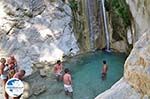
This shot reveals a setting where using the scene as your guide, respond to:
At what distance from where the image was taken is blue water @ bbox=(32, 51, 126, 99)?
1121 cm

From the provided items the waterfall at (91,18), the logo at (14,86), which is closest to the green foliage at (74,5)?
the waterfall at (91,18)

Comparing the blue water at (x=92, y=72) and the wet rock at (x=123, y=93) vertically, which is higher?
the wet rock at (x=123, y=93)

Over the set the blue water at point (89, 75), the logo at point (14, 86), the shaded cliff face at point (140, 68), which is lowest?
the blue water at point (89, 75)

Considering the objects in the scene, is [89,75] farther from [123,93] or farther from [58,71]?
[123,93]

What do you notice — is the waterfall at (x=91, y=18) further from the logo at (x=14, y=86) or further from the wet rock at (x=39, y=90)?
the logo at (x=14, y=86)

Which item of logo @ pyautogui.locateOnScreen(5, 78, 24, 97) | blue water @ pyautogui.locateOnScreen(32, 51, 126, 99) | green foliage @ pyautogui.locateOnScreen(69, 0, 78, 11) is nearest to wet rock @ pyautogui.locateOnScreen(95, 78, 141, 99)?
logo @ pyautogui.locateOnScreen(5, 78, 24, 97)

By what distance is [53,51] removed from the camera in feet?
47.7

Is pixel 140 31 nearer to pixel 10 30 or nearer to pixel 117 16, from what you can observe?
pixel 117 16

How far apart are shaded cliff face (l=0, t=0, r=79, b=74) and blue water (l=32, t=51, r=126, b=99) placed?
90cm

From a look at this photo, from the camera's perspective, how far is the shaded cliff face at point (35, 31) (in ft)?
47.1

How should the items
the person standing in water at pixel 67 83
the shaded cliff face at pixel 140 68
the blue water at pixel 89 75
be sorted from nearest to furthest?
1. the shaded cliff face at pixel 140 68
2. the person standing in water at pixel 67 83
3. the blue water at pixel 89 75

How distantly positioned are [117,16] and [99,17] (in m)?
1.31

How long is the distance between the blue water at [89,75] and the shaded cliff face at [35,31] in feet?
2.95

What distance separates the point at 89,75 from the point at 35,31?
3668 mm
